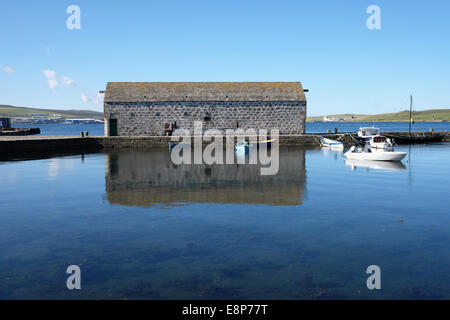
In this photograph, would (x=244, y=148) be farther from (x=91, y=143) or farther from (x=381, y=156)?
(x=91, y=143)

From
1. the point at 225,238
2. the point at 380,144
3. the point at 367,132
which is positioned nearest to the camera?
the point at 225,238

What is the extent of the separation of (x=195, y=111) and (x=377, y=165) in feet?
75.0

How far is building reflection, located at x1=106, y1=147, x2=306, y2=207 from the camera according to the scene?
14584 mm

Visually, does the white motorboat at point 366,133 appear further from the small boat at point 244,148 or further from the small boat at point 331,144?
the small boat at point 244,148

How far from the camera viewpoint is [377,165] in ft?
86.5

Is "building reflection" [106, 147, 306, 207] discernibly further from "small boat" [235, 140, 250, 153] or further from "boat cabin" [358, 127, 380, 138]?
"boat cabin" [358, 127, 380, 138]

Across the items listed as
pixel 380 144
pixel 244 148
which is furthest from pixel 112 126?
pixel 380 144

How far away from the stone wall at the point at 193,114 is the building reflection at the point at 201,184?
1816 centimetres

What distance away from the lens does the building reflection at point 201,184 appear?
14584mm

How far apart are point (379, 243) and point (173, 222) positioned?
17.8 feet

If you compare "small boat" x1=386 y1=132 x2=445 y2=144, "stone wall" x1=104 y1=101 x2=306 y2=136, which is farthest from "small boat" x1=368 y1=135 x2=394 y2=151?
"small boat" x1=386 y1=132 x2=445 y2=144
